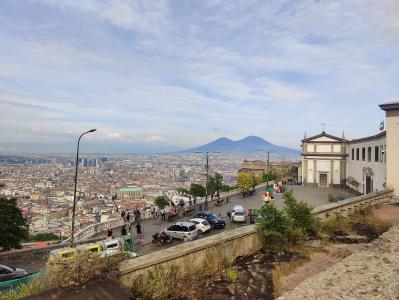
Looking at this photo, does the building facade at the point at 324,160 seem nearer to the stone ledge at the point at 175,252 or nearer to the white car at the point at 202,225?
the white car at the point at 202,225

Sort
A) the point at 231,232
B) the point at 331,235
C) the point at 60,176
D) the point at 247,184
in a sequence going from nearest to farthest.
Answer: the point at 231,232 → the point at 331,235 → the point at 247,184 → the point at 60,176

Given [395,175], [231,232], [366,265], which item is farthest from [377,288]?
[395,175]

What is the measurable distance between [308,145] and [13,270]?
5381cm

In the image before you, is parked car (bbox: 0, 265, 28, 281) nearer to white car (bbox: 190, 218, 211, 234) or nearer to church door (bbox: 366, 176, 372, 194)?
white car (bbox: 190, 218, 211, 234)

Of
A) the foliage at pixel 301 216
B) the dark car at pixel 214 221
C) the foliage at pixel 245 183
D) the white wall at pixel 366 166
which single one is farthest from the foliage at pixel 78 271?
the foliage at pixel 245 183

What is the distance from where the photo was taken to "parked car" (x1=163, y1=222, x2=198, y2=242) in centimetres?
2362

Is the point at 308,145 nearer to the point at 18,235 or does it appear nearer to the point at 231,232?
the point at 18,235

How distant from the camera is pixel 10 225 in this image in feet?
78.3

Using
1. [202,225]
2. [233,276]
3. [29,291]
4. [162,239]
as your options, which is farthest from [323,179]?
[29,291]

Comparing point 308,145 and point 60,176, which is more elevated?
point 308,145

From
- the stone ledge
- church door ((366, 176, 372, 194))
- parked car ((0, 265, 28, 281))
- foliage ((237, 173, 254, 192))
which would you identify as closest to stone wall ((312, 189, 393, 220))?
the stone ledge

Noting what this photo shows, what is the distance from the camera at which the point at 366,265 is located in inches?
344

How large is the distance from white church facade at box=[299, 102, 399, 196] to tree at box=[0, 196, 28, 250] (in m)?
32.4

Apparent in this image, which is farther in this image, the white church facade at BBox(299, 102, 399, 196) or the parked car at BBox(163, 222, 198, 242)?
the white church facade at BBox(299, 102, 399, 196)
